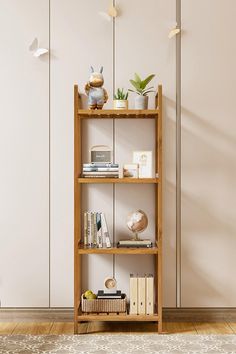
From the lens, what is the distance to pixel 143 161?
11.3 ft

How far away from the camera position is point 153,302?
11.1 ft

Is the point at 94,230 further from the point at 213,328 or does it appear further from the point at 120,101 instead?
the point at 213,328

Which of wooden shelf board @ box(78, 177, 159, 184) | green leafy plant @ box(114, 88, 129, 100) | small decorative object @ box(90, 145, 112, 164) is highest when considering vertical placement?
green leafy plant @ box(114, 88, 129, 100)

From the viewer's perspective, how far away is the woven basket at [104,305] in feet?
11.2

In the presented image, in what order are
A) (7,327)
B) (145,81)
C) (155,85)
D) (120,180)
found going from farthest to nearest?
(155,85)
(7,327)
(145,81)
(120,180)

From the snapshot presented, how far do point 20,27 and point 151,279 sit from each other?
6.27ft

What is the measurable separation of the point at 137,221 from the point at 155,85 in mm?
946

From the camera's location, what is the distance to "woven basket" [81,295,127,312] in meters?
3.40

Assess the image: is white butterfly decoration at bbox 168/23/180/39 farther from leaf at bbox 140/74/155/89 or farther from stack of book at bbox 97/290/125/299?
stack of book at bbox 97/290/125/299

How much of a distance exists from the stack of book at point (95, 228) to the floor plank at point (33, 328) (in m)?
0.63

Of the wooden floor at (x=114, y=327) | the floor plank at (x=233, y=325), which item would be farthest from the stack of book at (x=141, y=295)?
the floor plank at (x=233, y=325)

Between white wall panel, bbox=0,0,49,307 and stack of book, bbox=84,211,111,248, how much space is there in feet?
1.22

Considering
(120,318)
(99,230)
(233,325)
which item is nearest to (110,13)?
(99,230)

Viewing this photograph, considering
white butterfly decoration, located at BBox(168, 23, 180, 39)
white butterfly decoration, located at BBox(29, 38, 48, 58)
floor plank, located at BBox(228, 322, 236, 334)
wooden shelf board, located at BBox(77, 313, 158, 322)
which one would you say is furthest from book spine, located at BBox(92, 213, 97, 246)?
white butterfly decoration, located at BBox(168, 23, 180, 39)
